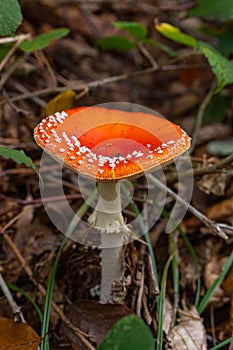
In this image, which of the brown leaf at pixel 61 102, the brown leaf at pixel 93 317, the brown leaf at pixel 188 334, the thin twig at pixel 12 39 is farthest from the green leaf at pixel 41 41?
the brown leaf at pixel 188 334

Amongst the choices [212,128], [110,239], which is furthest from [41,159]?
[212,128]

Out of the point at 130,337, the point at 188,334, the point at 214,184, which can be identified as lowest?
the point at 188,334

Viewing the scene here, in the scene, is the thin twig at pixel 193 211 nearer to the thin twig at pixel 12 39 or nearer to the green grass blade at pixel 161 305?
the green grass blade at pixel 161 305

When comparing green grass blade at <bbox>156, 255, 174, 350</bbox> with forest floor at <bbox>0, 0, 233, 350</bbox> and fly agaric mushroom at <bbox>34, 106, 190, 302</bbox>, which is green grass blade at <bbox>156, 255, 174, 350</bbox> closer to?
forest floor at <bbox>0, 0, 233, 350</bbox>

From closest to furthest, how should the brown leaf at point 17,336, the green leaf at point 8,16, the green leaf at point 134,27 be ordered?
1. the brown leaf at point 17,336
2. the green leaf at point 8,16
3. the green leaf at point 134,27

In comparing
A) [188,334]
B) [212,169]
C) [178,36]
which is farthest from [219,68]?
[188,334]

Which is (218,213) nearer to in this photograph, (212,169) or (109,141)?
(212,169)
